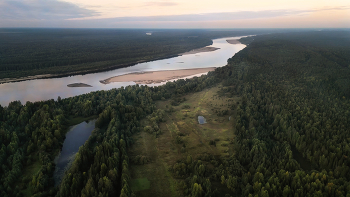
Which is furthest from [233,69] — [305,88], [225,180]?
[225,180]

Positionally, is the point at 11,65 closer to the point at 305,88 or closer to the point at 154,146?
the point at 154,146

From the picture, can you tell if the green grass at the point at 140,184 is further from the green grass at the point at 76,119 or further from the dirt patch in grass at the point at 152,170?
the green grass at the point at 76,119

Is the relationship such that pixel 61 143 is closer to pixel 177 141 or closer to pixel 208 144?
pixel 177 141

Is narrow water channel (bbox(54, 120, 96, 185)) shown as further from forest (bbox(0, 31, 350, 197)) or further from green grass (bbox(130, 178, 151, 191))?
green grass (bbox(130, 178, 151, 191))

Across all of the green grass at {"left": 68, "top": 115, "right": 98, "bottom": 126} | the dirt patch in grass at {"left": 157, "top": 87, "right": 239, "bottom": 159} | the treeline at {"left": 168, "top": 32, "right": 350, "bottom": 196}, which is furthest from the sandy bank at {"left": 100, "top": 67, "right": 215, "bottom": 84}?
the treeline at {"left": 168, "top": 32, "right": 350, "bottom": 196}

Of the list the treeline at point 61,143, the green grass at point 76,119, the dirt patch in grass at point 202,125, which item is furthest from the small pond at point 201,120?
the green grass at point 76,119

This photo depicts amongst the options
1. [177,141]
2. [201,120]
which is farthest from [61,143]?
[201,120]
